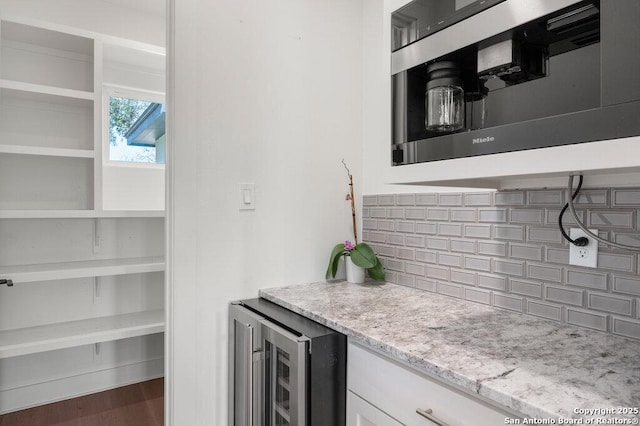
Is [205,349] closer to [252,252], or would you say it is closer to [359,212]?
[252,252]

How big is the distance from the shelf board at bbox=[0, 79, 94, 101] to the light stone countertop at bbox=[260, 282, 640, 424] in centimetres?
162

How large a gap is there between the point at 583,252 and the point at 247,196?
1228mm

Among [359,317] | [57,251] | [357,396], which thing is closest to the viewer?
[357,396]

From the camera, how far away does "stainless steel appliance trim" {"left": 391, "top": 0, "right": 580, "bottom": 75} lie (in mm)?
834

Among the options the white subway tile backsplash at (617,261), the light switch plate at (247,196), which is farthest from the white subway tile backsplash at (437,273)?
the light switch plate at (247,196)

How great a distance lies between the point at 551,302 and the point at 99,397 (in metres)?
2.64

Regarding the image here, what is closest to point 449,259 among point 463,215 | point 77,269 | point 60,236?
point 463,215

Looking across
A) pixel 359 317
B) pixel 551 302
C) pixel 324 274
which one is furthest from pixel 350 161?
pixel 551 302

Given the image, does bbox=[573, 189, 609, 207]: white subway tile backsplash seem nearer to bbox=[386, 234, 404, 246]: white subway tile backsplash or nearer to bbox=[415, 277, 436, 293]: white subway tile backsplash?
bbox=[415, 277, 436, 293]: white subway tile backsplash

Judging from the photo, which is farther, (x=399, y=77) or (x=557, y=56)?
(x=399, y=77)

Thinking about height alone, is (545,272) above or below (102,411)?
above

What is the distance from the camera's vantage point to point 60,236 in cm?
236

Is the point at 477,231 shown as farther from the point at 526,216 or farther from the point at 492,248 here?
the point at 526,216

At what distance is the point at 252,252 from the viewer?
168cm
